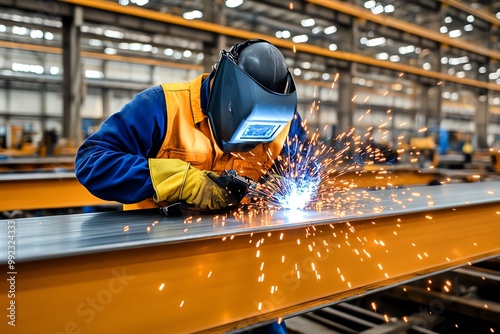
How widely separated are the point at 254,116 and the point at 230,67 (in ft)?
0.73

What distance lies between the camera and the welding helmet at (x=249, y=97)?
1.46 meters

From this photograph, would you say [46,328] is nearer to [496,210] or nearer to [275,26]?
[496,210]

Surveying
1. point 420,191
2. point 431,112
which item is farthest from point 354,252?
point 431,112

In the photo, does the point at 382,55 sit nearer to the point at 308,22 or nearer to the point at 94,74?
the point at 308,22

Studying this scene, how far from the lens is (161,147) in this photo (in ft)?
5.65

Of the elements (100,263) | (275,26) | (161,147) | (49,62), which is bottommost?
(100,263)

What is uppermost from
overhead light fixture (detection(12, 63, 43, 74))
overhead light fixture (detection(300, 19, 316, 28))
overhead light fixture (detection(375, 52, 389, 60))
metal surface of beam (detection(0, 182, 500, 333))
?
overhead light fixture (detection(300, 19, 316, 28))

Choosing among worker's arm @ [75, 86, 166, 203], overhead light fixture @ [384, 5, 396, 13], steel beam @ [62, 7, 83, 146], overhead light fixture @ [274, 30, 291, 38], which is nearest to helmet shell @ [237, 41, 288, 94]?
worker's arm @ [75, 86, 166, 203]

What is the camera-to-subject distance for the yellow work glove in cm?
142

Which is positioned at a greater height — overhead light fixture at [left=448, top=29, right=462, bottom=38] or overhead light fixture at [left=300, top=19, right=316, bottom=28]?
overhead light fixture at [left=300, top=19, right=316, bottom=28]

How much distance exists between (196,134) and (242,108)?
12.5 inches

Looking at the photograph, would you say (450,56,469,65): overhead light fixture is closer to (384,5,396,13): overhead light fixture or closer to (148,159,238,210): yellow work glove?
(384,5,396,13): overhead light fixture

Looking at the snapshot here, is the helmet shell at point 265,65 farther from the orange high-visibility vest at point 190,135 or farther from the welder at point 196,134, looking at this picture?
the orange high-visibility vest at point 190,135

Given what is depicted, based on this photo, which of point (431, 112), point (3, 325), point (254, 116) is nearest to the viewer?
point (3, 325)
